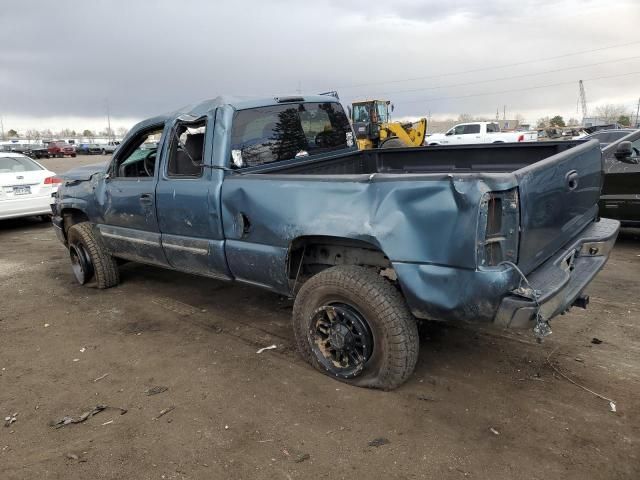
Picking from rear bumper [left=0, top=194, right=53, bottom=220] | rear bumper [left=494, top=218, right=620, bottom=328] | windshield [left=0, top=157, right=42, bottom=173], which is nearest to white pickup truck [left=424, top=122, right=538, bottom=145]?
windshield [left=0, top=157, right=42, bottom=173]

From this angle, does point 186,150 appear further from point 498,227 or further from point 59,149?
point 59,149

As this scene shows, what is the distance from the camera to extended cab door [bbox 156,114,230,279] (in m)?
3.96

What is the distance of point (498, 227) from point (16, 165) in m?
10.2

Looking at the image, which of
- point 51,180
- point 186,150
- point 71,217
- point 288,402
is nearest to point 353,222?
point 288,402

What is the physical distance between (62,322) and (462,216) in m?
4.06

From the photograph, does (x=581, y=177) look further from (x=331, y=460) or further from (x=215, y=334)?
(x=215, y=334)

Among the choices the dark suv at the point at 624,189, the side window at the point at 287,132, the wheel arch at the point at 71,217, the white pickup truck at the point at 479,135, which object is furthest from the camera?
the white pickup truck at the point at 479,135

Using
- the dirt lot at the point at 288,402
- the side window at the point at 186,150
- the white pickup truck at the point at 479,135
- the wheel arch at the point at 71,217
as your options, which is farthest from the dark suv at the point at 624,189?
the white pickup truck at the point at 479,135

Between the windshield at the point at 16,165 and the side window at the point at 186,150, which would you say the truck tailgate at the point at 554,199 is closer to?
the side window at the point at 186,150

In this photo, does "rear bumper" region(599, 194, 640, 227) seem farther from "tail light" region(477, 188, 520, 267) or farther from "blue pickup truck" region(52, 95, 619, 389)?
"tail light" region(477, 188, 520, 267)

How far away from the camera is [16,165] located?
10055mm

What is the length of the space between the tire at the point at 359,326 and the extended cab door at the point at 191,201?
0.96 metres

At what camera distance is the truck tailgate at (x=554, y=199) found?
2.84 m

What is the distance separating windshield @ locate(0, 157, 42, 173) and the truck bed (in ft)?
25.7
